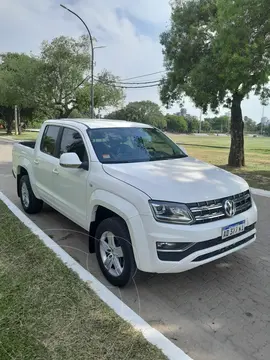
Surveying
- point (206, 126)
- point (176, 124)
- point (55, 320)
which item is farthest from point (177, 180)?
point (206, 126)

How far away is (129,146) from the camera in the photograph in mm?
4230

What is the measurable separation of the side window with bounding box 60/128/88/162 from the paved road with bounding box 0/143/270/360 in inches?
52.8

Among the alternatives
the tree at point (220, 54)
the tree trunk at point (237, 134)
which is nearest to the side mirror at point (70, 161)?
the tree at point (220, 54)

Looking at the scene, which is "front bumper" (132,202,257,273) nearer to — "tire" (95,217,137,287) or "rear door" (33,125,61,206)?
"tire" (95,217,137,287)

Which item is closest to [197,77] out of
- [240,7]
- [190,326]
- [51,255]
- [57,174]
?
[240,7]

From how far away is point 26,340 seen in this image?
2.52 m

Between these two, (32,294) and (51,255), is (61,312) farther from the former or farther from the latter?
(51,255)

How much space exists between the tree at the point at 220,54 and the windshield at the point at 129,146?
4.96 m

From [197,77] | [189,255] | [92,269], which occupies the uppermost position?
[197,77]

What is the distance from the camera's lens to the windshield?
3965 millimetres

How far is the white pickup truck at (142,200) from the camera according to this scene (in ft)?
9.70

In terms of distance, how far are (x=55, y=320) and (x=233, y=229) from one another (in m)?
1.91

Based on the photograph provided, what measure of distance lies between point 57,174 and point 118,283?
6.16 feet

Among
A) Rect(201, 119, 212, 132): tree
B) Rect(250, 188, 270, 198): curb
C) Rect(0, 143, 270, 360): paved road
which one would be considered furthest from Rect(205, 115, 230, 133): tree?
Rect(0, 143, 270, 360): paved road
